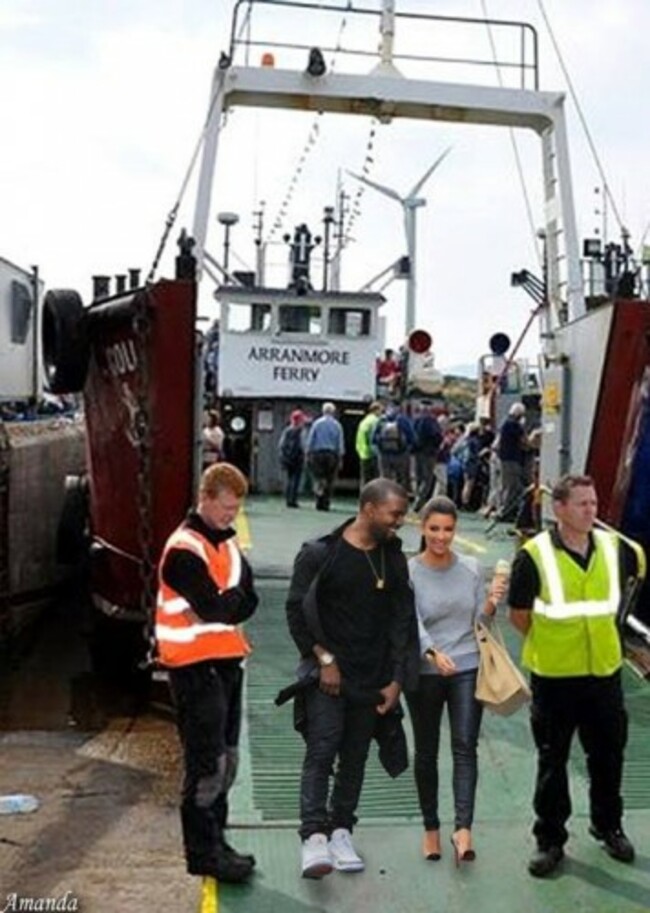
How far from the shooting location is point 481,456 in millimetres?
17312

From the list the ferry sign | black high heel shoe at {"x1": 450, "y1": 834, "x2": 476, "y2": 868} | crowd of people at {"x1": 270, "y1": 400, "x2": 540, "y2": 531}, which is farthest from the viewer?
the ferry sign

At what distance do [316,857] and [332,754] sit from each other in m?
0.36

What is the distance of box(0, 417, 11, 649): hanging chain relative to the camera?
845cm

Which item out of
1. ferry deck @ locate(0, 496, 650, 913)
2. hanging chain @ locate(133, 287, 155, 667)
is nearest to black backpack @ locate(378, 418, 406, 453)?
ferry deck @ locate(0, 496, 650, 913)

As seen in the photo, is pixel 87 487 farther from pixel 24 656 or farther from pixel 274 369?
pixel 274 369

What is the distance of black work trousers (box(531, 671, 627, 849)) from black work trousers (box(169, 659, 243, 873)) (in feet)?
3.74

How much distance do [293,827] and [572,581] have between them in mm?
1565

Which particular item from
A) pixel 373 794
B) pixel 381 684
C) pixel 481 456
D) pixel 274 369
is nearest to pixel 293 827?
pixel 373 794

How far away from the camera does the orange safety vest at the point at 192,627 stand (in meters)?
4.16

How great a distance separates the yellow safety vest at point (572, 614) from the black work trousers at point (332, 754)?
0.67m

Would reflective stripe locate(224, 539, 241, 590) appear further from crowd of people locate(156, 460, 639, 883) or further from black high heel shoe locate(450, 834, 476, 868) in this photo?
black high heel shoe locate(450, 834, 476, 868)

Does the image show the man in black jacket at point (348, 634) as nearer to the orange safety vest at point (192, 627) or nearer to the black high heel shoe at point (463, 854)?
the orange safety vest at point (192, 627)

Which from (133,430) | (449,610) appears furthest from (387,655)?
(133,430)

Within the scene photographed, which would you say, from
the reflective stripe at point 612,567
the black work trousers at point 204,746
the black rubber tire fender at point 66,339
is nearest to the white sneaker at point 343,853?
the black work trousers at point 204,746
